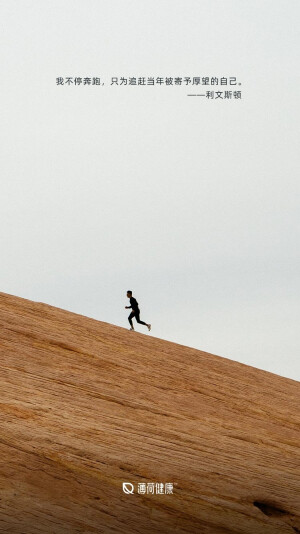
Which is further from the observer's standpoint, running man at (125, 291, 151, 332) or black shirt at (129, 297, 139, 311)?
black shirt at (129, 297, 139, 311)

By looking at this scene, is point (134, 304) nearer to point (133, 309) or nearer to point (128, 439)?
point (133, 309)

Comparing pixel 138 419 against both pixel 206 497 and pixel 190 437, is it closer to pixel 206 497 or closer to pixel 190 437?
pixel 190 437

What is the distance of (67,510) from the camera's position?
1035cm

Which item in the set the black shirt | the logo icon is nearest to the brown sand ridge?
the logo icon

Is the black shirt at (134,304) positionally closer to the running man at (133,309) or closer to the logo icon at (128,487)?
the running man at (133,309)

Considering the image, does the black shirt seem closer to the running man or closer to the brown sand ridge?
the running man

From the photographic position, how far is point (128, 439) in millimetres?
12438

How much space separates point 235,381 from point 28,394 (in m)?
7.09

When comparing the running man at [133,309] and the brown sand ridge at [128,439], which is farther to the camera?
the running man at [133,309]

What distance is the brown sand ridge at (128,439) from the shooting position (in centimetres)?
1060

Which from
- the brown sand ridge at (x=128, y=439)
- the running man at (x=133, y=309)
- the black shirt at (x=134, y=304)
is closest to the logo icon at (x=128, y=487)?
the brown sand ridge at (x=128, y=439)

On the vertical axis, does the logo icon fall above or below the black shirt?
below

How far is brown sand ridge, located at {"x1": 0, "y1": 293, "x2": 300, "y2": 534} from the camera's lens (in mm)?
10602

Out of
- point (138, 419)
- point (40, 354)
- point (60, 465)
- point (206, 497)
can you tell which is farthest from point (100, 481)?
point (40, 354)
